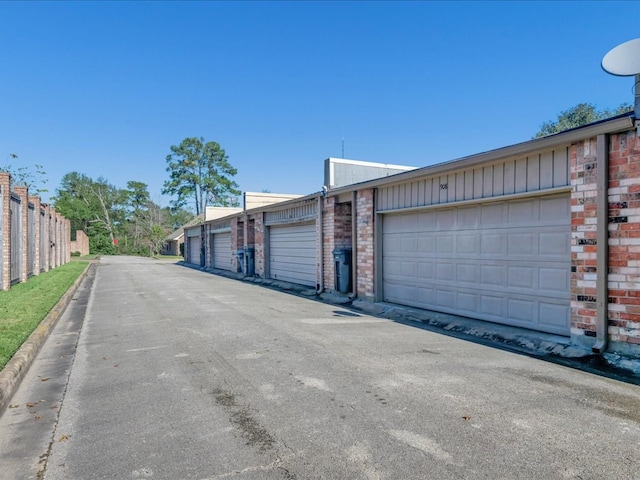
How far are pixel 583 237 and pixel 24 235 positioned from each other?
1573 cm

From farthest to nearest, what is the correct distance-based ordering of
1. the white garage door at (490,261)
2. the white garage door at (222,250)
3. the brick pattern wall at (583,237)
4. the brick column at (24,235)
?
1. the white garage door at (222,250)
2. the brick column at (24,235)
3. the white garage door at (490,261)
4. the brick pattern wall at (583,237)

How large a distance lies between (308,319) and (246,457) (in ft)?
18.1

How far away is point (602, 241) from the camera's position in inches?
219

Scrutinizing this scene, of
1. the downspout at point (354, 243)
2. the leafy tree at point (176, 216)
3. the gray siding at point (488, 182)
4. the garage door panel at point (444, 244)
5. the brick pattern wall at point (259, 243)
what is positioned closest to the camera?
the gray siding at point (488, 182)

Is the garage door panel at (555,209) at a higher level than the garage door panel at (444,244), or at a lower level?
higher

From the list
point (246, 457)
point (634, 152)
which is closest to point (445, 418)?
point (246, 457)

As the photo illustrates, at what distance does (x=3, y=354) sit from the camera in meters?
5.25

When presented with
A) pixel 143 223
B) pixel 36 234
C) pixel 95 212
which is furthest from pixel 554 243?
pixel 95 212

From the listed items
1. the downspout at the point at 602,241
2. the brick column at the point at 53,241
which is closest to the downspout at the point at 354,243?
the downspout at the point at 602,241

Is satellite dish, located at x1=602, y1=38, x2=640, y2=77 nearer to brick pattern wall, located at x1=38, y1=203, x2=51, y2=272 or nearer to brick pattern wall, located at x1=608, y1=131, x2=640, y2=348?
brick pattern wall, located at x1=608, y1=131, x2=640, y2=348

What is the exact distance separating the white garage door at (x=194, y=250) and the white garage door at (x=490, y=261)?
2442 cm

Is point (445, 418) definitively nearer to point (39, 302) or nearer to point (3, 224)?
point (39, 302)

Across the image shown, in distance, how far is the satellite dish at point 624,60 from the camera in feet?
17.3

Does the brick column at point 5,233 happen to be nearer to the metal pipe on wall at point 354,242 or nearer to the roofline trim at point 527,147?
the metal pipe on wall at point 354,242
